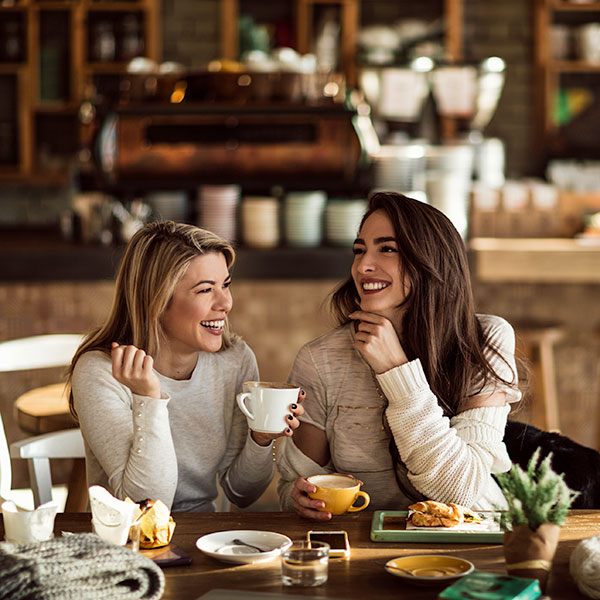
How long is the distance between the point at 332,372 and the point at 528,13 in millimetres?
5003

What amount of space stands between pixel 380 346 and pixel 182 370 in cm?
48

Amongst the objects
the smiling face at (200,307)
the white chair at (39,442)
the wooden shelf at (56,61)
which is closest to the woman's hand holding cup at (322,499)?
the smiling face at (200,307)

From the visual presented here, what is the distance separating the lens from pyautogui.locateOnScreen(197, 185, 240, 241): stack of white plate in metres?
3.87

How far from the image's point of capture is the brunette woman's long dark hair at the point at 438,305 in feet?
6.51

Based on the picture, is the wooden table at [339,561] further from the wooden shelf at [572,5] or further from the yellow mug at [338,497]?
the wooden shelf at [572,5]

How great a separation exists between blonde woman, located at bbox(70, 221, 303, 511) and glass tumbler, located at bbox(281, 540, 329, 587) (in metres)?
0.56

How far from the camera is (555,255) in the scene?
3.97 metres

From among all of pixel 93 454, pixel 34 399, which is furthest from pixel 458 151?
pixel 93 454

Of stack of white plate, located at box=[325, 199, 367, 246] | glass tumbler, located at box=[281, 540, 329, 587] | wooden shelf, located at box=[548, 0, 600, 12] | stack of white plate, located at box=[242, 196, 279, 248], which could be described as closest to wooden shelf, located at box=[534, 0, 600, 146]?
wooden shelf, located at box=[548, 0, 600, 12]

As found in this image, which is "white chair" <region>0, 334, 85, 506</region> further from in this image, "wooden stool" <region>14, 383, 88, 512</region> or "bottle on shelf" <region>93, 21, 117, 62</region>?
"bottle on shelf" <region>93, 21, 117, 62</region>

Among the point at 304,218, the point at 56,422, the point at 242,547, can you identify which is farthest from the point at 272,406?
the point at 304,218

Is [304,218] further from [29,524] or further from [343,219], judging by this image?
[29,524]

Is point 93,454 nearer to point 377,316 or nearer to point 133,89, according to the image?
point 377,316

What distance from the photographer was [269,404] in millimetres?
1707
